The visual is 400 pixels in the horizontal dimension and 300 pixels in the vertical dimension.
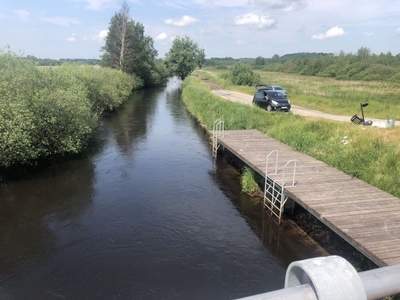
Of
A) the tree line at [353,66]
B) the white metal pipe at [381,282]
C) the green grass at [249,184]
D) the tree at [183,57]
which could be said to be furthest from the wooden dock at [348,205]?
the tree at [183,57]

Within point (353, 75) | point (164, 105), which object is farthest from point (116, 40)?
point (353, 75)

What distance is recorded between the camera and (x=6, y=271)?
9.90 m

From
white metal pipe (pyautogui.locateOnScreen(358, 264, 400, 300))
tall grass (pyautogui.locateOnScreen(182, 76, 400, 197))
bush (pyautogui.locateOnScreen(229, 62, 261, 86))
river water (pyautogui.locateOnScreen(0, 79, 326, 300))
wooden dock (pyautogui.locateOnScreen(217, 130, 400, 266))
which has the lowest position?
river water (pyautogui.locateOnScreen(0, 79, 326, 300))

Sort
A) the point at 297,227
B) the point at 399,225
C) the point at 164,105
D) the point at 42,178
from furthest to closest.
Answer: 1. the point at 164,105
2. the point at 42,178
3. the point at 297,227
4. the point at 399,225

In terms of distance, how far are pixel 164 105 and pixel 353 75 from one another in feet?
205

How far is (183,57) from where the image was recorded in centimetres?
8162

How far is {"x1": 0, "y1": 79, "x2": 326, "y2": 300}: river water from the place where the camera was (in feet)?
30.8

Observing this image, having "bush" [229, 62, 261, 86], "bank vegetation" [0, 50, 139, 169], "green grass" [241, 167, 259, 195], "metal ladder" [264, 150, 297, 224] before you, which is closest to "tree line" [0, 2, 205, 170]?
"bank vegetation" [0, 50, 139, 169]

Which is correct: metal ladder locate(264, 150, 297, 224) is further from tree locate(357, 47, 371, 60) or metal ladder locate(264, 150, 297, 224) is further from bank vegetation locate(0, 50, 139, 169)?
tree locate(357, 47, 371, 60)

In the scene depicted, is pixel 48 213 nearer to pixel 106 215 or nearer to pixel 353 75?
pixel 106 215

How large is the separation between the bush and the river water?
145ft

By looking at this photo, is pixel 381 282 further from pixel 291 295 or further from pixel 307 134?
pixel 307 134

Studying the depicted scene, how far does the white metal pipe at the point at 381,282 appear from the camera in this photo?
56.9 inches

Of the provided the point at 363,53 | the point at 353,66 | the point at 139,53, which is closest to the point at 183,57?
the point at 139,53
